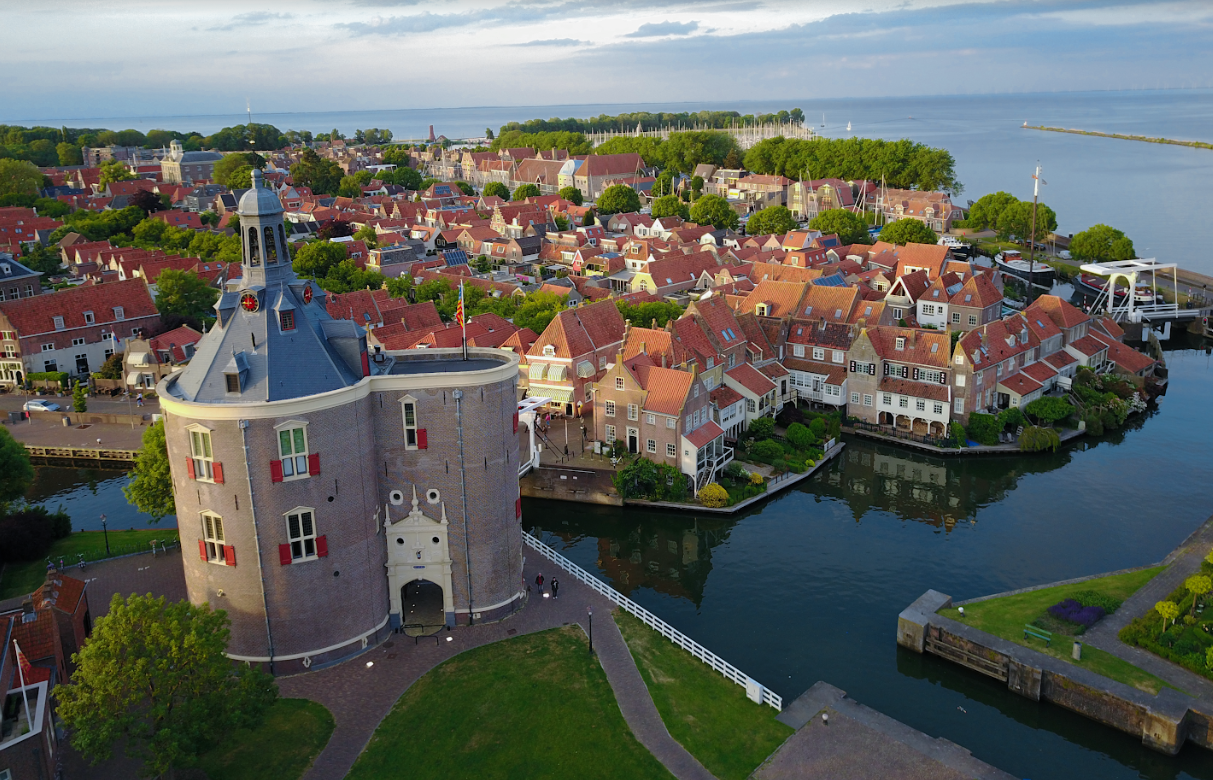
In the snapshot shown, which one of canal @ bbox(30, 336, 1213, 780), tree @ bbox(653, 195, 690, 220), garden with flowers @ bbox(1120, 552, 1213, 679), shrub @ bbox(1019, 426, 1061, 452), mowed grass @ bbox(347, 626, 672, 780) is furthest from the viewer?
tree @ bbox(653, 195, 690, 220)

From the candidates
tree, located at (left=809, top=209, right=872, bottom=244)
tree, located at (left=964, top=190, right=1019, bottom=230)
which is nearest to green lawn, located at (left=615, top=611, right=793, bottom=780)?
tree, located at (left=809, top=209, right=872, bottom=244)

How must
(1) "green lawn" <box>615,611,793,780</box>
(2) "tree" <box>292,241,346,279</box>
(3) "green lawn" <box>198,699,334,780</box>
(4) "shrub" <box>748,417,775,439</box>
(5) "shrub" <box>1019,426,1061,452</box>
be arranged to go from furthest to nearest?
(2) "tree" <box>292,241,346,279</box> < (5) "shrub" <box>1019,426,1061,452</box> < (4) "shrub" <box>748,417,775,439</box> < (1) "green lawn" <box>615,611,793,780</box> < (3) "green lawn" <box>198,699,334,780</box>

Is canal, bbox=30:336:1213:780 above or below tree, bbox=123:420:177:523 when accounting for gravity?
below

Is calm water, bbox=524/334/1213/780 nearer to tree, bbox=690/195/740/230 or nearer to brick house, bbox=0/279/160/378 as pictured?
brick house, bbox=0/279/160/378

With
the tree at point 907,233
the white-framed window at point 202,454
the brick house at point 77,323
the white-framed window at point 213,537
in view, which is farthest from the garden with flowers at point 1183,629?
the tree at point 907,233

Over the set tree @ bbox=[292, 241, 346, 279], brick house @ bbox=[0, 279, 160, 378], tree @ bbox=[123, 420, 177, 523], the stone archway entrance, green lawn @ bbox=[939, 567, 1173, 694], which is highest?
tree @ bbox=[292, 241, 346, 279]

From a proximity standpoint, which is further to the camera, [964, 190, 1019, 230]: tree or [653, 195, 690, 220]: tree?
[653, 195, 690, 220]: tree
